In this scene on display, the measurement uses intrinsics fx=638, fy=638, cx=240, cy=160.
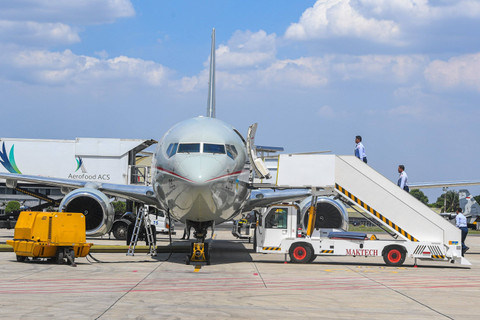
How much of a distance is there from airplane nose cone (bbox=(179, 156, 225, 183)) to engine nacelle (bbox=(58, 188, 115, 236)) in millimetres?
7421

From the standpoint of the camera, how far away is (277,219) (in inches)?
717

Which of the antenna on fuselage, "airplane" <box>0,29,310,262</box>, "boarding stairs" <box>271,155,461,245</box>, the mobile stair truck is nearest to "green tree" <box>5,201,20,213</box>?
the antenna on fuselage

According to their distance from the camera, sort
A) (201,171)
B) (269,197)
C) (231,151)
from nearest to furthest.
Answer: (201,171)
(231,151)
(269,197)

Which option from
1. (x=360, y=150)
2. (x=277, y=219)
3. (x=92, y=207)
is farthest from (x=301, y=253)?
(x=92, y=207)

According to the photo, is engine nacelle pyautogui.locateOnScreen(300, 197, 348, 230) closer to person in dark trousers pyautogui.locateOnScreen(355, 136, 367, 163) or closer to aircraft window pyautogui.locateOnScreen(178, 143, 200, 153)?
person in dark trousers pyautogui.locateOnScreen(355, 136, 367, 163)

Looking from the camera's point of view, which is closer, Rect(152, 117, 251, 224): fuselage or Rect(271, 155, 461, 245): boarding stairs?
Rect(152, 117, 251, 224): fuselage

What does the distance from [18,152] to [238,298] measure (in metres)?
36.2

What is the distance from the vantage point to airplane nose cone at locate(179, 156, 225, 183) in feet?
50.0

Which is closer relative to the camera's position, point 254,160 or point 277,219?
point 254,160

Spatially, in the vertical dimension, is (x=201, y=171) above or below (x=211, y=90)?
below

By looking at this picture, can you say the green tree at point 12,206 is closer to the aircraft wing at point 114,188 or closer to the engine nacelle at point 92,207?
the aircraft wing at point 114,188

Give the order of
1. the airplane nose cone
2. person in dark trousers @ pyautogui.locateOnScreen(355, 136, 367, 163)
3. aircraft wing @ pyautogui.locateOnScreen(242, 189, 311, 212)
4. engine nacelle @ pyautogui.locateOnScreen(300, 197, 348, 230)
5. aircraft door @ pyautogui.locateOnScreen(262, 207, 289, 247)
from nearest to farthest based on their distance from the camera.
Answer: the airplane nose cone → aircraft door @ pyautogui.locateOnScreen(262, 207, 289, 247) → person in dark trousers @ pyautogui.locateOnScreen(355, 136, 367, 163) → aircraft wing @ pyautogui.locateOnScreen(242, 189, 311, 212) → engine nacelle @ pyautogui.locateOnScreen(300, 197, 348, 230)

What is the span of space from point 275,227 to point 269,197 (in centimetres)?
254

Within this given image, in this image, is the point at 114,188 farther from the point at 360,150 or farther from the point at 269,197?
the point at 360,150
